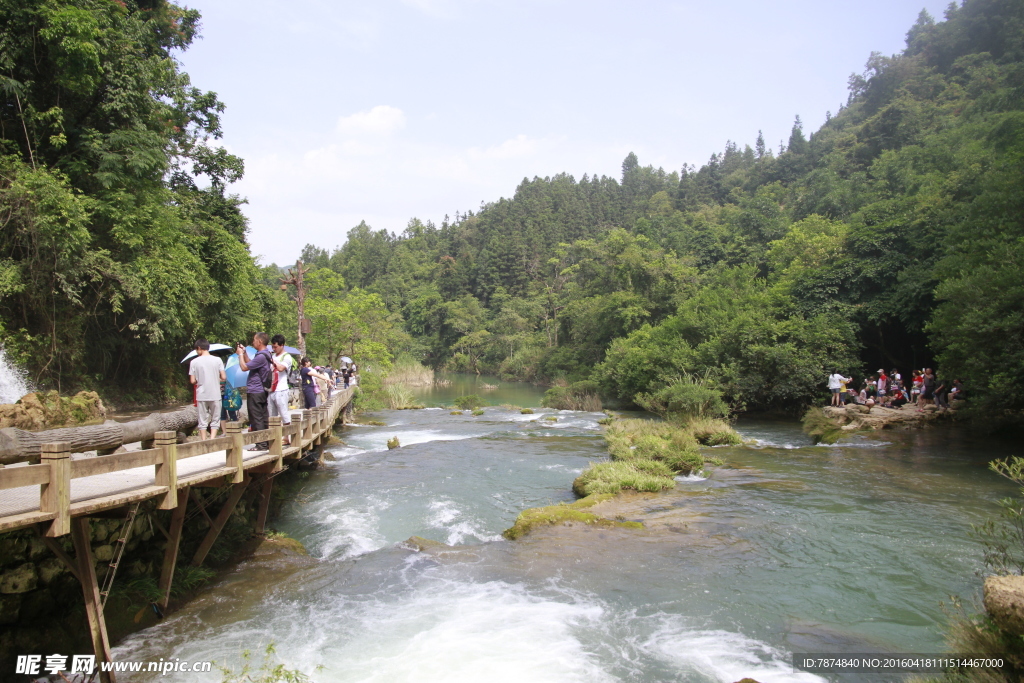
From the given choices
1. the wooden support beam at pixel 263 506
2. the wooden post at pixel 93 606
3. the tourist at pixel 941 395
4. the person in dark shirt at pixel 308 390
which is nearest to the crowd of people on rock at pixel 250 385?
the wooden support beam at pixel 263 506

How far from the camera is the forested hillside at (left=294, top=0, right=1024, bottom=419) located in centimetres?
2027

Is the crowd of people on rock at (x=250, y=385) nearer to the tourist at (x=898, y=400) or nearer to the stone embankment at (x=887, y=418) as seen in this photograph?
the stone embankment at (x=887, y=418)

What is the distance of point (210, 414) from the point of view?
9984mm

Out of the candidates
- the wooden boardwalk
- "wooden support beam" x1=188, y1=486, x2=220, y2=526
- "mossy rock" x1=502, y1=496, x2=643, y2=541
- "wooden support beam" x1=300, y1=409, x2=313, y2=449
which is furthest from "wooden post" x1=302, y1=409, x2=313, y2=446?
"mossy rock" x1=502, y1=496, x2=643, y2=541

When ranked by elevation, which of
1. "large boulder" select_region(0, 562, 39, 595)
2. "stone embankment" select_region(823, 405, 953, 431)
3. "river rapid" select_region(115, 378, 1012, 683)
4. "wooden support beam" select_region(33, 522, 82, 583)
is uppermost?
"wooden support beam" select_region(33, 522, 82, 583)

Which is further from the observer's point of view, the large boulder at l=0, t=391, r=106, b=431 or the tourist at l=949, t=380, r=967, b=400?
the tourist at l=949, t=380, r=967, b=400

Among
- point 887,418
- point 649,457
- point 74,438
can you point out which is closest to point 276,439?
point 74,438

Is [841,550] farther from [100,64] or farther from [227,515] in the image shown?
[100,64]

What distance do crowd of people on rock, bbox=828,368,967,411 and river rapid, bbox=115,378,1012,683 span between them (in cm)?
658

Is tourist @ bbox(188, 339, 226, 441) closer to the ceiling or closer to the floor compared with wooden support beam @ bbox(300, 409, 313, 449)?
closer to the ceiling

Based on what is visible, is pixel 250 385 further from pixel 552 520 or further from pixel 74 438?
pixel 552 520

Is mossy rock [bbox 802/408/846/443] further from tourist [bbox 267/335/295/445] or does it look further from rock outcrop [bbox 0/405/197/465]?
rock outcrop [bbox 0/405/197/465]

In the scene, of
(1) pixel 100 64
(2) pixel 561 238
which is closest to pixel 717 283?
(1) pixel 100 64

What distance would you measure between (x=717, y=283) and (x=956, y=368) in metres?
21.4
